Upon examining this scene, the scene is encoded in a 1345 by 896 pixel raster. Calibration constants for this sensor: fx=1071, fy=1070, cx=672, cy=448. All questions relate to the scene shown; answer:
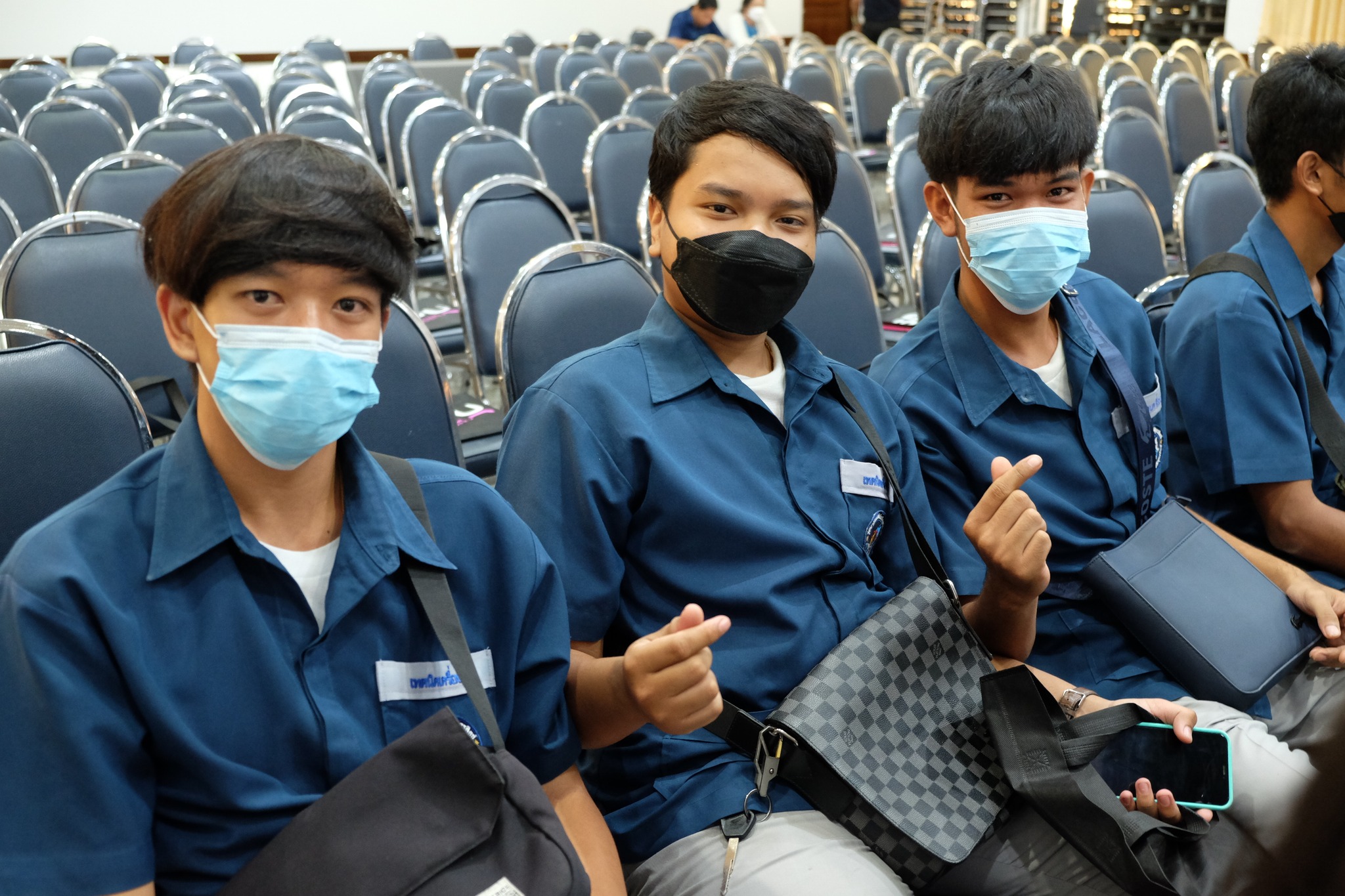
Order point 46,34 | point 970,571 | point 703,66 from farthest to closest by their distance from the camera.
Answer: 1. point 46,34
2. point 703,66
3. point 970,571

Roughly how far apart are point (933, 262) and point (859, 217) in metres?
1.24

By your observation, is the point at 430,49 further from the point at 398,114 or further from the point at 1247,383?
the point at 1247,383

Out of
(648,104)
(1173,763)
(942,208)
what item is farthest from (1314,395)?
(648,104)

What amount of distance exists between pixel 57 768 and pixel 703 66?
832cm

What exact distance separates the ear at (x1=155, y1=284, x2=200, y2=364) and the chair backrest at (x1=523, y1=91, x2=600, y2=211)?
14.7ft

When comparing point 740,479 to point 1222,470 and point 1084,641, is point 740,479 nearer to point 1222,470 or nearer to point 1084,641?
point 1084,641

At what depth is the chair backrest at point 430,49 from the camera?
1157cm

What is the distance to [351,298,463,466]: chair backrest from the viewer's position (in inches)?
80.5

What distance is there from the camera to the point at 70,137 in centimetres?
501

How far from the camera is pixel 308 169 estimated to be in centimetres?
110

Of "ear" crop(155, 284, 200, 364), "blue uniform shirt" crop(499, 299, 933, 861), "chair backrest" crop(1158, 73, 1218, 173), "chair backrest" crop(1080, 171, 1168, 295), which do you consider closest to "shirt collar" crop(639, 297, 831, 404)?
"blue uniform shirt" crop(499, 299, 933, 861)

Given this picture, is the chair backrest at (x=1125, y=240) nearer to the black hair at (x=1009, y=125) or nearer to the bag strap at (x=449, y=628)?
the black hair at (x=1009, y=125)

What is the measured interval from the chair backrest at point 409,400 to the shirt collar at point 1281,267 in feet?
5.45

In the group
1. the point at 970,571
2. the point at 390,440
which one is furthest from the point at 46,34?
the point at 970,571
